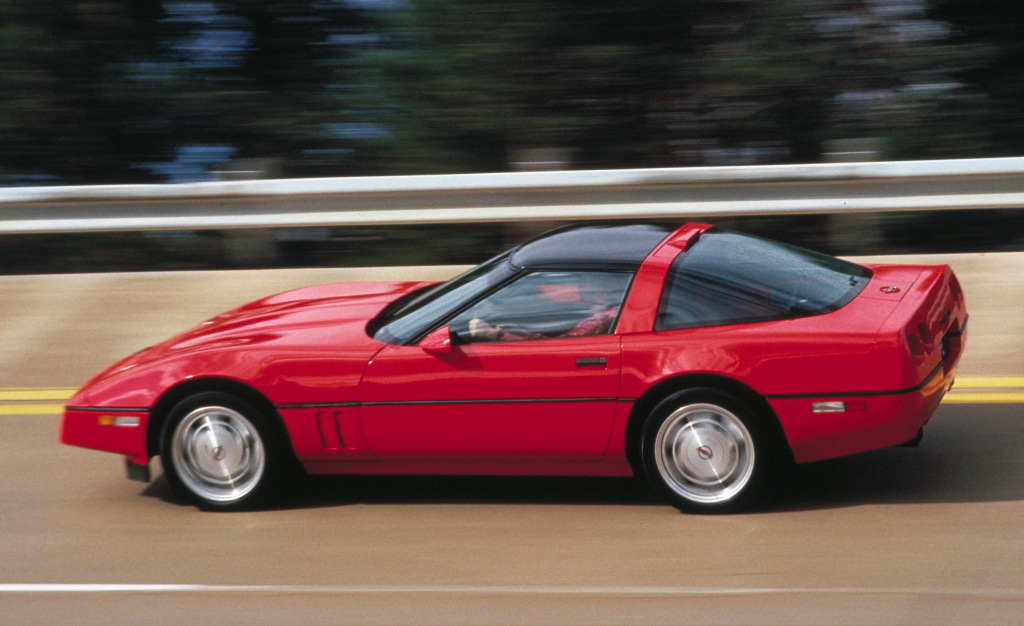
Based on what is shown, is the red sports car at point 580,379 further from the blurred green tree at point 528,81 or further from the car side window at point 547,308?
the blurred green tree at point 528,81

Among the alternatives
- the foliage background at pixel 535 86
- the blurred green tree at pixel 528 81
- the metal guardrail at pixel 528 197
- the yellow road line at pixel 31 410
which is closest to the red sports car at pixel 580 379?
the yellow road line at pixel 31 410

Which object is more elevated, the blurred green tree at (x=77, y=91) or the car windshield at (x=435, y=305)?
the blurred green tree at (x=77, y=91)

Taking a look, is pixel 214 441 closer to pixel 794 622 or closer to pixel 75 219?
pixel 794 622

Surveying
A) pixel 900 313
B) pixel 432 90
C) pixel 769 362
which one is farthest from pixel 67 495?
pixel 432 90

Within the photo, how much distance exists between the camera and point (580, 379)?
15.7ft

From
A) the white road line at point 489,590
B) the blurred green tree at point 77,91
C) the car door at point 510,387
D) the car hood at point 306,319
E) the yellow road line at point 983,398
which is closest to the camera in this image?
the white road line at point 489,590

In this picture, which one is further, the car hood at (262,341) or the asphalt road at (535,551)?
the car hood at (262,341)

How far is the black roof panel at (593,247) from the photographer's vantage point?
16.4 feet

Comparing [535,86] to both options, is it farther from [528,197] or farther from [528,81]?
[528,197]

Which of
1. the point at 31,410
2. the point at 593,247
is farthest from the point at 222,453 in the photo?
the point at 31,410

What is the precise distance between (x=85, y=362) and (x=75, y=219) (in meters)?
1.36

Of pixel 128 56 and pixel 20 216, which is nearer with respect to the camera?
pixel 20 216

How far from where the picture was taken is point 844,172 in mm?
7766

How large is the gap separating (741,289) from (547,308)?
0.77 meters
